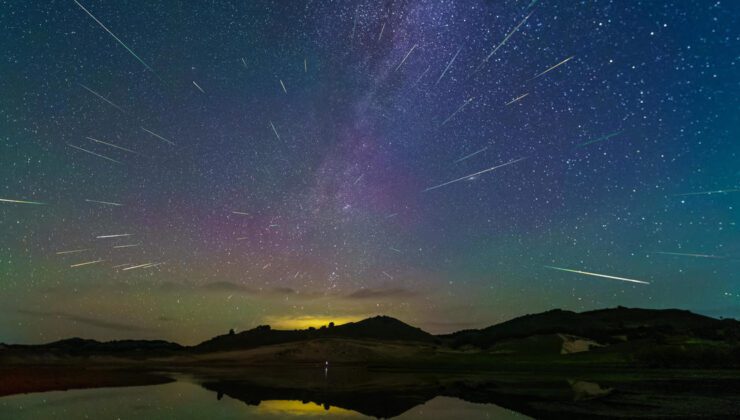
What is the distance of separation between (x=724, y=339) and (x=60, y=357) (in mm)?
221306

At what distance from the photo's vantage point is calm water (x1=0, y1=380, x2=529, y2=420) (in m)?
24.6

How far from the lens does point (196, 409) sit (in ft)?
89.6

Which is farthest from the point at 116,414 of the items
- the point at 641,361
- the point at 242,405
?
the point at 641,361

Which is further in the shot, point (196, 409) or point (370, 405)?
point (370, 405)

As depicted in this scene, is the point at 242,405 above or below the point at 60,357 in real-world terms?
below

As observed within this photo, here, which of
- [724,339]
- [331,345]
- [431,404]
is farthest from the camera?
[331,345]

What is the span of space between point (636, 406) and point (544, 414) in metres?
6.92

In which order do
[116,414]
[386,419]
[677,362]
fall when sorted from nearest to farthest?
[386,419] → [116,414] → [677,362]

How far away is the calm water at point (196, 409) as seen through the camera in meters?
24.6

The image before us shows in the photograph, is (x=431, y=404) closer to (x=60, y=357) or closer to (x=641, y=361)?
(x=641, y=361)

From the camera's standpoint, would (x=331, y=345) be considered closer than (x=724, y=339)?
No

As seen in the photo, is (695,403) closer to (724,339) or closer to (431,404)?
(431,404)

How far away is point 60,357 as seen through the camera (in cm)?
→ 18738

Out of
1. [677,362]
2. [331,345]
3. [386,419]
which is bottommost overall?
[386,419]
